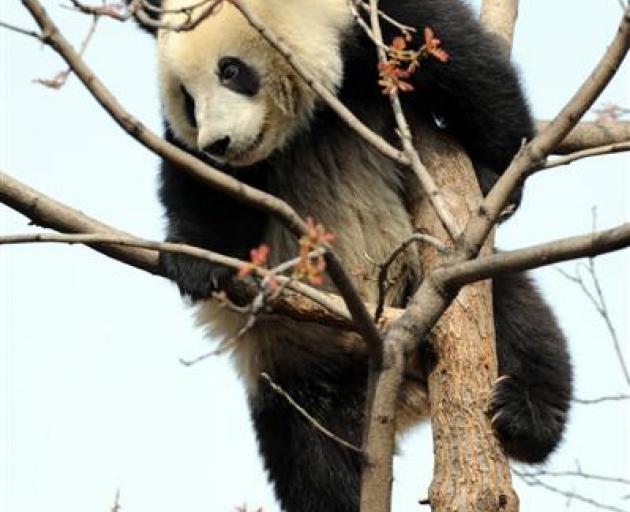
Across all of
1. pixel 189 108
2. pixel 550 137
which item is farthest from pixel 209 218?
pixel 550 137

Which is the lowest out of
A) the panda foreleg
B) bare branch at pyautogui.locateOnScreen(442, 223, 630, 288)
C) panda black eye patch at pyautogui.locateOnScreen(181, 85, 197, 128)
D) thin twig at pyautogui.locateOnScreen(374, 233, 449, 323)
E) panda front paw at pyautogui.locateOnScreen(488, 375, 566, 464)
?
bare branch at pyautogui.locateOnScreen(442, 223, 630, 288)

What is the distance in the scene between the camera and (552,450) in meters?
5.81

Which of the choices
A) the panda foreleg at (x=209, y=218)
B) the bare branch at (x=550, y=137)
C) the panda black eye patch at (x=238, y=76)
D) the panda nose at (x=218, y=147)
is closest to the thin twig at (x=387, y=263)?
the bare branch at (x=550, y=137)

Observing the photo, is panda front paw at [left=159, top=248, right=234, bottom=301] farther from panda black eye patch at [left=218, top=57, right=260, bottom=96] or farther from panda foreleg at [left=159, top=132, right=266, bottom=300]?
panda black eye patch at [left=218, top=57, right=260, bottom=96]

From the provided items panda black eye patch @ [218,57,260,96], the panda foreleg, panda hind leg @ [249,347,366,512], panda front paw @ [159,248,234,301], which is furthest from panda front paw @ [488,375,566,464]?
panda black eye patch @ [218,57,260,96]

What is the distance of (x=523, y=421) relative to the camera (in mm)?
5324

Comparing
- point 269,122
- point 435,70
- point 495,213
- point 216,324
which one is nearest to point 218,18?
point 269,122

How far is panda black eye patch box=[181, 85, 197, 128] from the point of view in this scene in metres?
5.94

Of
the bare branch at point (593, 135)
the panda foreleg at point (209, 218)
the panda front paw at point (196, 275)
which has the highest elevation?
the bare branch at point (593, 135)

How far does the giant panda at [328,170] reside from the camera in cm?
581

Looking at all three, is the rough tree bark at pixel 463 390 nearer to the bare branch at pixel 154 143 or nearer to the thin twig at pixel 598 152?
the thin twig at pixel 598 152

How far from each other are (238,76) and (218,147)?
1.43ft

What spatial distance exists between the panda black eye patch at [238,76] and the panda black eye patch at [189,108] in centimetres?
22

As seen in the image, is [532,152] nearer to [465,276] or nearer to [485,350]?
[465,276]
